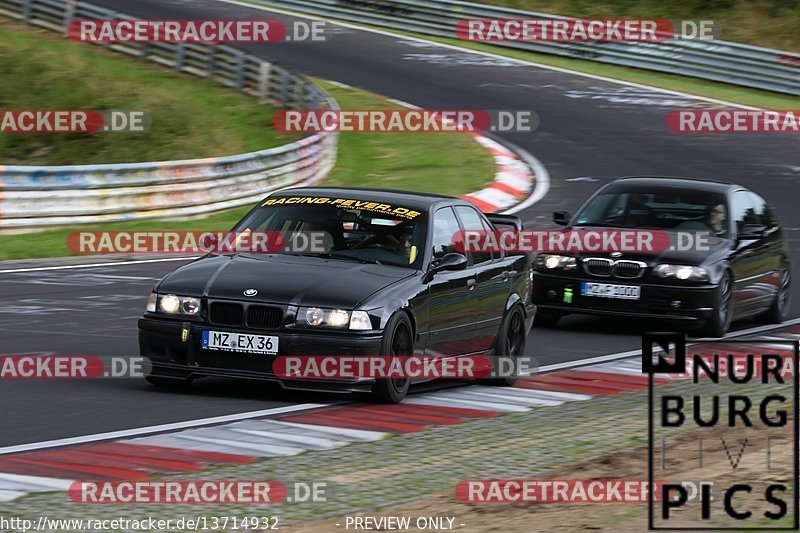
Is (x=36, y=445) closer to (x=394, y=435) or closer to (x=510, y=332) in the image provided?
(x=394, y=435)

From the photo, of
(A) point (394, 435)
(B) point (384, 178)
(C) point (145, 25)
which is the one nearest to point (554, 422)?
(A) point (394, 435)

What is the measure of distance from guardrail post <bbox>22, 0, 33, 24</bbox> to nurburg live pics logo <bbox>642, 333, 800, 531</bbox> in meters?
28.5

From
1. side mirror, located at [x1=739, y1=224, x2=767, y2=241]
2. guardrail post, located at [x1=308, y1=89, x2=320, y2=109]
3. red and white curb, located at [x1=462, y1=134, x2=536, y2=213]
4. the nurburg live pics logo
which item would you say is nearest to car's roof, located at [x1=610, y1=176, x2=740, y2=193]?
side mirror, located at [x1=739, y1=224, x2=767, y2=241]

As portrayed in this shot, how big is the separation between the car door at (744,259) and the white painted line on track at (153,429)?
6.11 meters

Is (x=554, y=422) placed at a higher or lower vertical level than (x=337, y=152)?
lower

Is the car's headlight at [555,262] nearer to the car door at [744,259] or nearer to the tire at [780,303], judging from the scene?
the car door at [744,259]

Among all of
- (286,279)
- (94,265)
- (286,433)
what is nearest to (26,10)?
(94,265)

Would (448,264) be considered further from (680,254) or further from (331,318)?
(680,254)

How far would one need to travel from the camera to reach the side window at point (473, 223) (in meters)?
11.0

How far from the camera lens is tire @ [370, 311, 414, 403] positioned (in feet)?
31.1

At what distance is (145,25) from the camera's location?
34531 mm

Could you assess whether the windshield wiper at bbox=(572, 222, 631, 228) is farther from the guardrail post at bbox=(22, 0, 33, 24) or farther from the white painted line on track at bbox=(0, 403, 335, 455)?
the guardrail post at bbox=(22, 0, 33, 24)

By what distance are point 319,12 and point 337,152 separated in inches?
628

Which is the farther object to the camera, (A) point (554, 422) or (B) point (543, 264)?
(B) point (543, 264)
